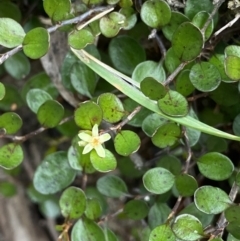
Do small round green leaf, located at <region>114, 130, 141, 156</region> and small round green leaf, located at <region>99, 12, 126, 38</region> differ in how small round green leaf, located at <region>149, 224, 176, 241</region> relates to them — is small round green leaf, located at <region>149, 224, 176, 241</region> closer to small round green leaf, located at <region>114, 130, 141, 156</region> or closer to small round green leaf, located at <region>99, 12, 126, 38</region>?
small round green leaf, located at <region>114, 130, 141, 156</region>

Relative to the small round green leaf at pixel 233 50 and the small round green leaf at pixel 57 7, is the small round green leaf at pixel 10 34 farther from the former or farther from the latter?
the small round green leaf at pixel 233 50

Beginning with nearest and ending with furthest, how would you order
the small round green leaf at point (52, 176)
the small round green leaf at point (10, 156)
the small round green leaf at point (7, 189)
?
1. the small round green leaf at point (10, 156)
2. the small round green leaf at point (52, 176)
3. the small round green leaf at point (7, 189)

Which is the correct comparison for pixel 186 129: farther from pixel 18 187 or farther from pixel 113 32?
pixel 18 187

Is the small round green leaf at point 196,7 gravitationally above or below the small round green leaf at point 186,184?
above

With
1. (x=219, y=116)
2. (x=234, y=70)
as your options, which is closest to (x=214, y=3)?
(x=234, y=70)

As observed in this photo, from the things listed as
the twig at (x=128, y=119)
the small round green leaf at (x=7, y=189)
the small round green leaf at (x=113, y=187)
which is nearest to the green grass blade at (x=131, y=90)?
the twig at (x=128, y=119)

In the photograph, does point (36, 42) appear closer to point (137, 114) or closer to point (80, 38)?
point (80, 38)
